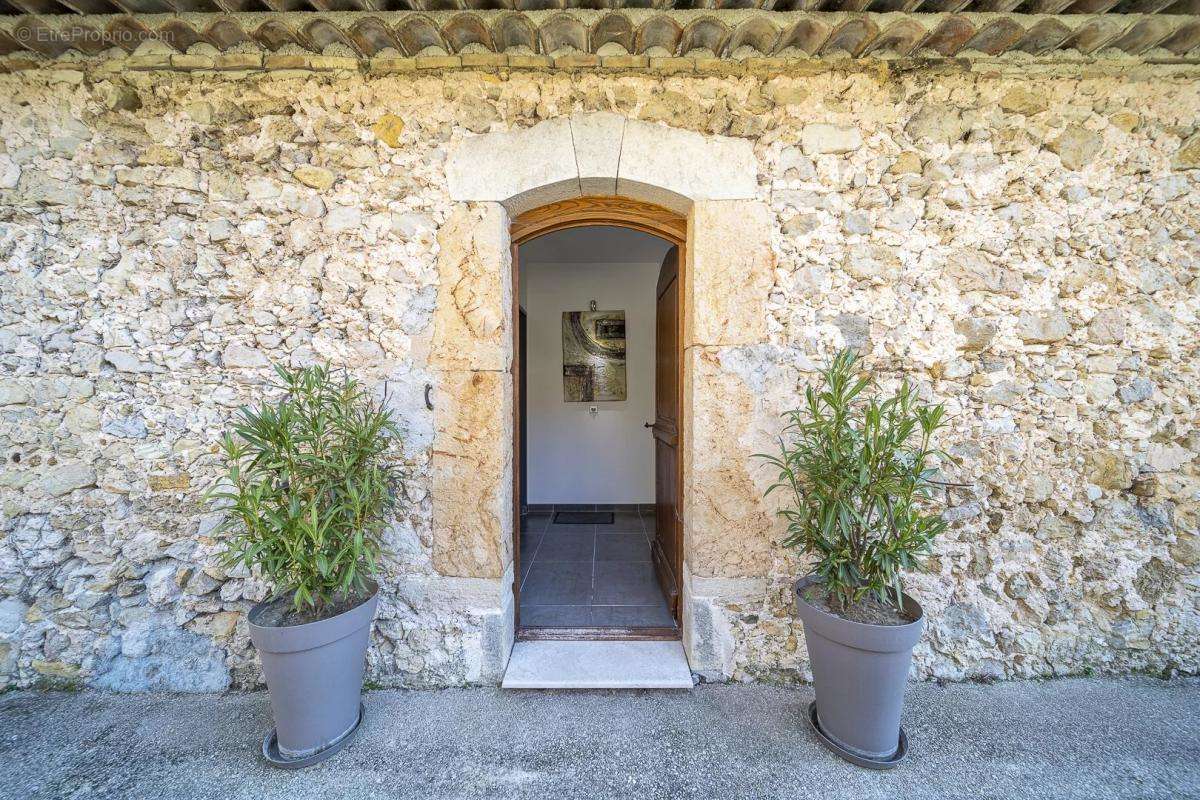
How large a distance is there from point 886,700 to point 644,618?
116 cm

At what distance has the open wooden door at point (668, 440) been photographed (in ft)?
7.72

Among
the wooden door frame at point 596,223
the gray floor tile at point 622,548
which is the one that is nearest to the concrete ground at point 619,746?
the wooden door frame at point 596,223

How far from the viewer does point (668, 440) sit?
8.45 feet

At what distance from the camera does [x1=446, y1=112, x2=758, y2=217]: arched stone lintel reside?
1943 millimetres

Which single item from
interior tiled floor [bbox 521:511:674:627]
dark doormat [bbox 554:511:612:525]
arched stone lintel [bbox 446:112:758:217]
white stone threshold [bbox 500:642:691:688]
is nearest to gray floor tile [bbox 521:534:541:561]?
interior tiled floor [bbox 521:511:674:627]

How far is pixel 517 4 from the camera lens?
5.61 feet

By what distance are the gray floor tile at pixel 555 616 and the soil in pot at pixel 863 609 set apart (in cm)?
115

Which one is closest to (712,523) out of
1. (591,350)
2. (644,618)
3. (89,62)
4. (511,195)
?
(644,618)

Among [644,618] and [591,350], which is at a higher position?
[591,350]

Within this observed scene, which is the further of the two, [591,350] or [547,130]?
[591,350]

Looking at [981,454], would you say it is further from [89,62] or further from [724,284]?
[89,62]

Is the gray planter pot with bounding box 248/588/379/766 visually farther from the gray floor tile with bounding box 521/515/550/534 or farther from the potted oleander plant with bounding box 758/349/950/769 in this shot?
the gray floor tile with bounding box 521/515/550/534

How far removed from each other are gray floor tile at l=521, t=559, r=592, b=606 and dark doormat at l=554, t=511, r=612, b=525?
978mm

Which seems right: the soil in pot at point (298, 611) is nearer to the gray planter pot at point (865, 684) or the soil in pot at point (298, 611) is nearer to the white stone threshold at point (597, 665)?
the white stone threshold at point (597, 665)
